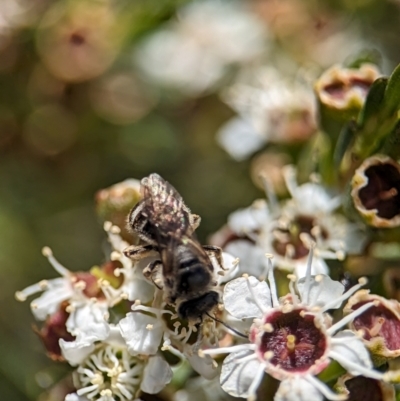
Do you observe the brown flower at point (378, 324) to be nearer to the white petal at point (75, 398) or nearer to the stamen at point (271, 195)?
the stamen at point (271, 195)

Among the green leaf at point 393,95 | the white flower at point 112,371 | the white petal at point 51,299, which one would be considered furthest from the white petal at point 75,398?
the green leaf at point 393,95

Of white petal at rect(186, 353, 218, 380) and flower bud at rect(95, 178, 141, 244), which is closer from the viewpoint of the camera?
white petal at rect(186, 353, 218, 380)

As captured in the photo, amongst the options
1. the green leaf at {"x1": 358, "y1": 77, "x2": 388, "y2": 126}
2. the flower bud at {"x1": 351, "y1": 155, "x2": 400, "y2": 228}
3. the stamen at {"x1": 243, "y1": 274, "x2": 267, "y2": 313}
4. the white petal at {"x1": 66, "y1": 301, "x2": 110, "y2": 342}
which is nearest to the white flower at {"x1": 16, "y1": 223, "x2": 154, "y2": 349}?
the white petal at {"x1": 66, "y1": 301, "x2": 110, "y2": 342}

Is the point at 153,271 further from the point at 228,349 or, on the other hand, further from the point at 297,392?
the point at 297,392

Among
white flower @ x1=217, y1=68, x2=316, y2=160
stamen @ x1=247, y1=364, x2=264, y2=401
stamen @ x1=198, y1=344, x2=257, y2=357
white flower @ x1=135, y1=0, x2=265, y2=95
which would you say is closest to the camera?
stamen @ x1=247, y1=364, x2=264, y2=401

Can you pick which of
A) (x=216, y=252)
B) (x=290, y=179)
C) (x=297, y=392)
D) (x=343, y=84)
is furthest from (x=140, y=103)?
(x=297, y=392)

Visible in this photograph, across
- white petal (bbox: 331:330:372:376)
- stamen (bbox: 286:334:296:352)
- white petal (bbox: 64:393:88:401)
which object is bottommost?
white petal (bbox: 331:330:372:376)

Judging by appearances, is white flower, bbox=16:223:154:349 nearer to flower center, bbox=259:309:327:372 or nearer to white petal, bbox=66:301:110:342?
white petal, bbox=66:301:110:342

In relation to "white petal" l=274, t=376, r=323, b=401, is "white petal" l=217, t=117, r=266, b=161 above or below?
below
